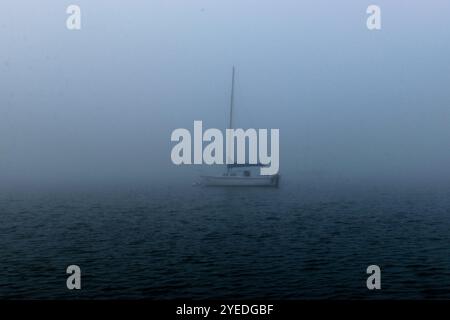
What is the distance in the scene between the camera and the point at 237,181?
203ft

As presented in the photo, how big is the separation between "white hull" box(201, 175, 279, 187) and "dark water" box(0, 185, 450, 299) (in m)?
16.1

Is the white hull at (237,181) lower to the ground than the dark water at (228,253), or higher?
higher

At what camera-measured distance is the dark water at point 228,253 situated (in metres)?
18.1

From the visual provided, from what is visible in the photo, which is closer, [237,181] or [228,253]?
[228,253]

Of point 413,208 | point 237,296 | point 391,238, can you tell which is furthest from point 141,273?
point 413,208

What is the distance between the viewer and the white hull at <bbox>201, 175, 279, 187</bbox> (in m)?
62.1

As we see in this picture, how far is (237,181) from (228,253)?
37168mm

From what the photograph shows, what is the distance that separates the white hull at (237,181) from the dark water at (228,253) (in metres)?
16.1

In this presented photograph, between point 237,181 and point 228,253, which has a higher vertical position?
point 237,181

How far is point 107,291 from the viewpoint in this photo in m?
17.9

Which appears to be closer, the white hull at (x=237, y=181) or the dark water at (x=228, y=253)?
the dark water at (x=228, y=253)

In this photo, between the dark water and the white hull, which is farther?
the white hull
